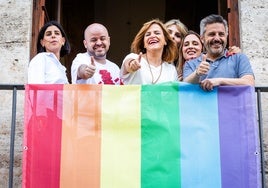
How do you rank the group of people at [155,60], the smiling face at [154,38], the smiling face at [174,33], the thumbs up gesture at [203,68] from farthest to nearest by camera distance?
1. the smiling face at [174,33]
2. the smiling face at [154,38]
3. the group of people at [155,60]
4. the thumbs up gesture at [203,68]

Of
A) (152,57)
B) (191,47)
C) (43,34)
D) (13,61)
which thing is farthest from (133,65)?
(13,61)

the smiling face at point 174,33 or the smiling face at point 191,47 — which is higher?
the smiling face at point 174,33

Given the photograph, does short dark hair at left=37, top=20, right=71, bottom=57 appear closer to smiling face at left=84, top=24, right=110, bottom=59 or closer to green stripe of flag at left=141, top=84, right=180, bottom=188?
smiling face at left=84, top=24, right=110, bottom=59

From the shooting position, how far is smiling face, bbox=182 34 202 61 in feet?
17.7

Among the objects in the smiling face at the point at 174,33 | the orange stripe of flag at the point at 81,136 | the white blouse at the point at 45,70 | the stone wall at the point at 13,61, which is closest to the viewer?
the orange stripe of flag at the point at 81,136

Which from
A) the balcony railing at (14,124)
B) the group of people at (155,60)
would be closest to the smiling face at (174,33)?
the group of people at (155,60)

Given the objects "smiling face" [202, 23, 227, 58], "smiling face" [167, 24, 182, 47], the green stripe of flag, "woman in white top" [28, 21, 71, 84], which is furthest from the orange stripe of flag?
"smiling face" [167, 24, 182, 47]

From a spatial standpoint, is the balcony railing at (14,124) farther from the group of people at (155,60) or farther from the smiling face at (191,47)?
the smiling face at (191,47)

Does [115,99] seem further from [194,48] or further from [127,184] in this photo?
[194,48]

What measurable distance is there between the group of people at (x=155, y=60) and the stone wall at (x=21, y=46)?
85 centimetres

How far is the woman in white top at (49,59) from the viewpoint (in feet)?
16.0

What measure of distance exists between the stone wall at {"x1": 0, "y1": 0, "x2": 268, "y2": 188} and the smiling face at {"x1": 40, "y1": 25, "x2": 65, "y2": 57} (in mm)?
919

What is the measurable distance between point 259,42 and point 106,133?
2.20 metres

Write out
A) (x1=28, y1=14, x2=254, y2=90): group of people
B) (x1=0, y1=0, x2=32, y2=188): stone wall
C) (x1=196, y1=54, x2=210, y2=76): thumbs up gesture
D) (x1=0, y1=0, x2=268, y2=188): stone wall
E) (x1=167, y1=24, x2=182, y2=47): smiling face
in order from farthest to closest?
1. (x1=0, y1=0, x2=268, y2=188): stone wall
2. (x1=0, y1=0, x2=32, y2=188): stone wall
3. (x1=167, y1=24, x2=182, y2=47): smiling face
4. (x1=28, y1=14, x2=254, y2=90): group of people
5. (x1=196, y1=54, x2=210, y2=76): thumbs up gesture
